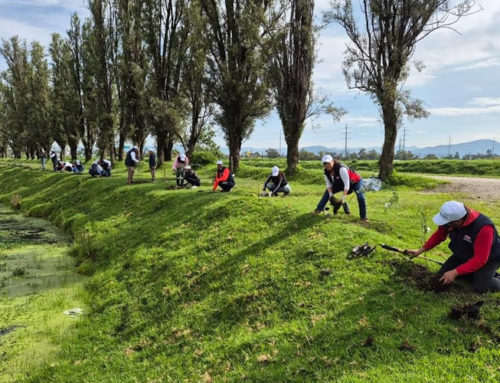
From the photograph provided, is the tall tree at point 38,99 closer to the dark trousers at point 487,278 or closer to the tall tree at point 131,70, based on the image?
the tall tree at point 131,70

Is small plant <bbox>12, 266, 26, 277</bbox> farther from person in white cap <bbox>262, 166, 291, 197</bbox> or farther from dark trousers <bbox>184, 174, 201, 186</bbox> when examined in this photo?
person in white cap <bbox>262, 166, 291, 197</bbox>

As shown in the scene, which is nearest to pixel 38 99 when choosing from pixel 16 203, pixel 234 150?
pixel 16 203

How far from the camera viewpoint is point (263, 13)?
73.3 ft

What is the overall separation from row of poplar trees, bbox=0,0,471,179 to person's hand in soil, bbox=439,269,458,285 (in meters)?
15.1

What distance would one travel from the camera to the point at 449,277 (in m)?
5.71

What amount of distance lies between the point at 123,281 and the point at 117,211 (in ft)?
25.8

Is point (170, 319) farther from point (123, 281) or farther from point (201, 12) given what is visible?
point (201, 12)

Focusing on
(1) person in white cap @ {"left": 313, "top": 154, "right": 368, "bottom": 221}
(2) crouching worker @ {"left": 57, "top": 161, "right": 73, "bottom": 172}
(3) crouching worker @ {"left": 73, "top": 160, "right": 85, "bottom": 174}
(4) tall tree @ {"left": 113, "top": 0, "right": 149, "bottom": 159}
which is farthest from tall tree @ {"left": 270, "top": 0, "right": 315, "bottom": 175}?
(2) crouching worker @ {"left": 57, "top": 161, "right": 73, "bottom": 172}

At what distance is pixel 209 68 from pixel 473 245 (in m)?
21.5

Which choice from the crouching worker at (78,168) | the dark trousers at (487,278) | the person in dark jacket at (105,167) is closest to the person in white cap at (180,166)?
the person in dark jacket at (105,167)

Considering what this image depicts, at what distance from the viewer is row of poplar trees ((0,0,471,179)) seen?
19.3 m

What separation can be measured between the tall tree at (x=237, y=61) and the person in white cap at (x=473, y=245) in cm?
1860

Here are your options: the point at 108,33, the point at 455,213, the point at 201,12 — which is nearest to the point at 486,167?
the point at 201,12

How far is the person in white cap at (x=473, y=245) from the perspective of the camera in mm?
5480
